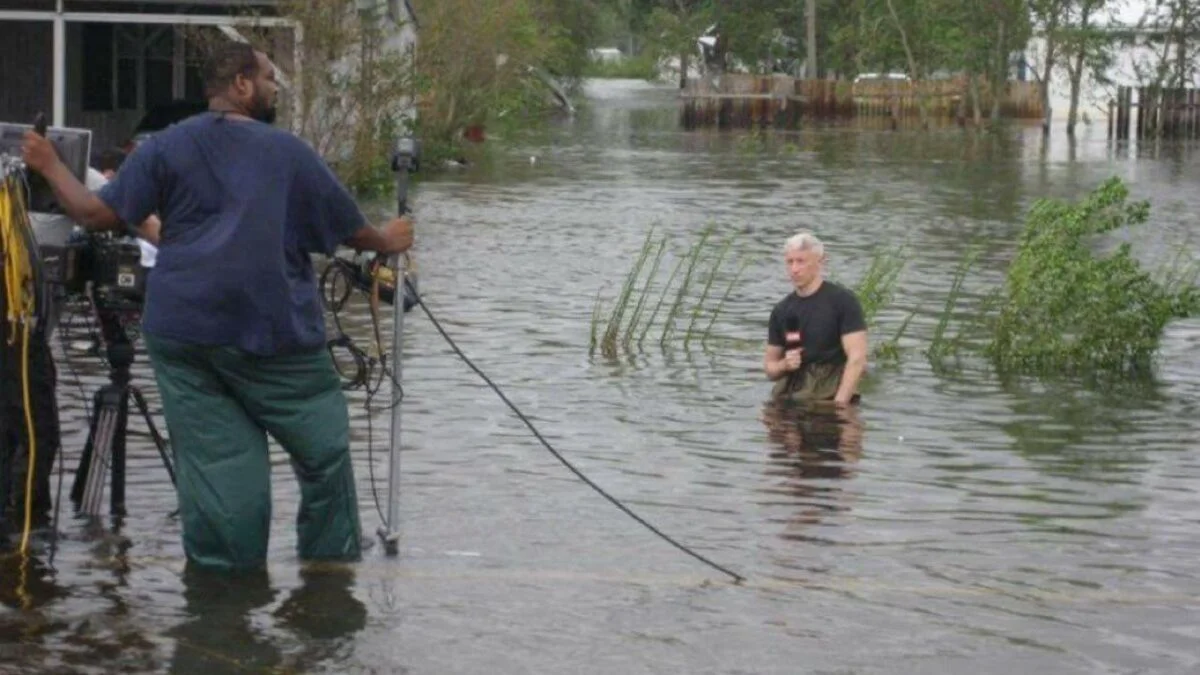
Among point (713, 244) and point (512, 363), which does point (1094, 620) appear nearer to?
point (512, 363)

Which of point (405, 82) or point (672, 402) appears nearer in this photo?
point (672, 402)

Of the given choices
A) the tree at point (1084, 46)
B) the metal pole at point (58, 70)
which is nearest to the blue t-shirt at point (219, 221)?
the metal pole at point (58, 70)

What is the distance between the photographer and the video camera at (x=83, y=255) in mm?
8792

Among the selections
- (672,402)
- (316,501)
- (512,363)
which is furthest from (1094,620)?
(512,363)

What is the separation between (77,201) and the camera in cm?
798

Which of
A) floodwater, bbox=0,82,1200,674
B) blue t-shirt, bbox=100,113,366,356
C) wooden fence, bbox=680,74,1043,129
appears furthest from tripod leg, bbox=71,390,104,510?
wooden fence, bbox=680,74,1043,129

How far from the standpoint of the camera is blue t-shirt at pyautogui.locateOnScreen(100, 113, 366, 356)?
26.3 feet

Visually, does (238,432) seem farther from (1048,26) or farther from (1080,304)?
(1048,26)

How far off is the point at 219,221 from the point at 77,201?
1.48ft

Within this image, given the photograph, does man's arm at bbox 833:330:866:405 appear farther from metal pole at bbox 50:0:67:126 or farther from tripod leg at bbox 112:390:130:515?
metal pole at bbox 50:0:67:126

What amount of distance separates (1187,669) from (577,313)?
11296 mm

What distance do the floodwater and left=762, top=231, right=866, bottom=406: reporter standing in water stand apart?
286mm

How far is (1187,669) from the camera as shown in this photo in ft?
24.5

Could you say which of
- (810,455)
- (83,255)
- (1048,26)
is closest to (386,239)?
(83,255)
